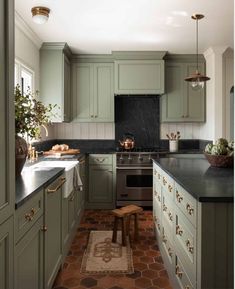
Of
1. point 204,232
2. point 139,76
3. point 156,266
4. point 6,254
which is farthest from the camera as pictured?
point 139,76

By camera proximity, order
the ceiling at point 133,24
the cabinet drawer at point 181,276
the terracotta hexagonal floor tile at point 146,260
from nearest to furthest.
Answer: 1. the cabinet drawer at point 181,276
2. the terracotta hexagonal floor tile at point 146,260
3. the ceiling at point 133,24

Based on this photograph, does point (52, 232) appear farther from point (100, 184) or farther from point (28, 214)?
point (100, 184)

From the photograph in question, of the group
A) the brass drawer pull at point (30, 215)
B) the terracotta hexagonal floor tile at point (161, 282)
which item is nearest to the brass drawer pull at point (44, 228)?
the brass drawer pull at point (30, 215)

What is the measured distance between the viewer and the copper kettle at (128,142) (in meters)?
4.89

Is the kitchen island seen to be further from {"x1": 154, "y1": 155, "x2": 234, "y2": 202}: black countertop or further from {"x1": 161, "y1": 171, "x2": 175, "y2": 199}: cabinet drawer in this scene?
{"x1": 161, "y1": 171, "x2": 175, "y2": 199}: cabinet drawer

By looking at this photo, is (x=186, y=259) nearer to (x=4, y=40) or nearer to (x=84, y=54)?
(x=4, y=40)

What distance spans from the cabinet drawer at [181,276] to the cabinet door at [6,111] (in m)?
1.08

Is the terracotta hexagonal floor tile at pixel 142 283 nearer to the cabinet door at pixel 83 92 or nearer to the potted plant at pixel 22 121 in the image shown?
the potted plant at pixel 22 121

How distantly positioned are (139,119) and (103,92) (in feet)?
2.63

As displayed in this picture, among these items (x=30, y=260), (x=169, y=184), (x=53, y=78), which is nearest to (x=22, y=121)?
(x=30, y=260)

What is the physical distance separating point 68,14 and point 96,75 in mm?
1670

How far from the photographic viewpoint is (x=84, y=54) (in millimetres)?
4844

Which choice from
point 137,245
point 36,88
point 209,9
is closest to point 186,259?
point 137,245

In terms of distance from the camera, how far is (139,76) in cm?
473
